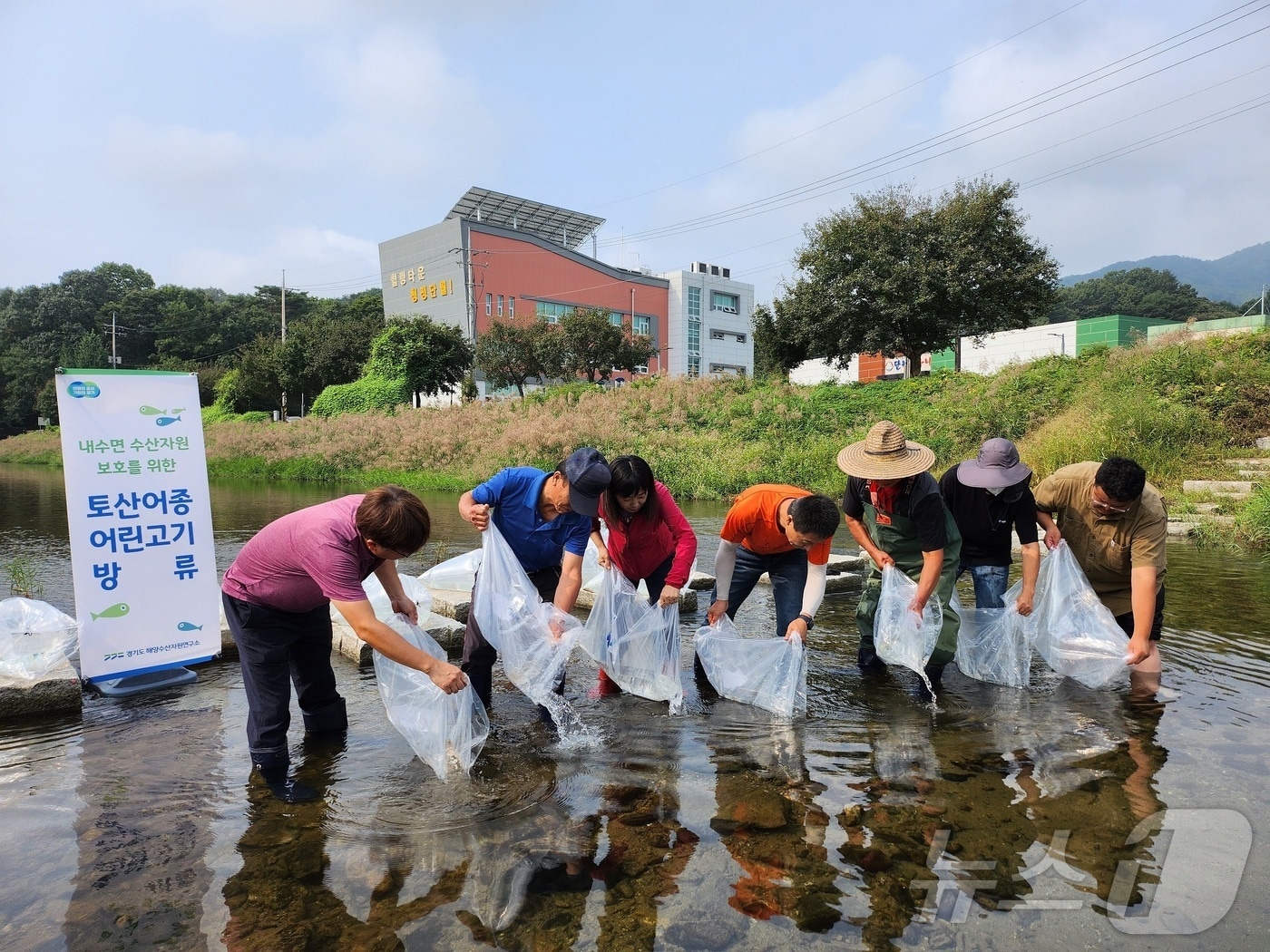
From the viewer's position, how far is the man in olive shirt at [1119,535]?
11.6 ft

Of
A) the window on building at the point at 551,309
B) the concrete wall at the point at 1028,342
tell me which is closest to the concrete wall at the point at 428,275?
the window on building at the point at 551,309

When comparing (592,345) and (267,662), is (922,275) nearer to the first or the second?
(592,345)

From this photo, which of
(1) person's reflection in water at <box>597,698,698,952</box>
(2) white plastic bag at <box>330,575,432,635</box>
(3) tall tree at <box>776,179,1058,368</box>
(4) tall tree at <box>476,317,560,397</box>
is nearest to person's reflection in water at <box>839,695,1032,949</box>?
(1) person's reflection in water at <box>597,698,698,952</box>

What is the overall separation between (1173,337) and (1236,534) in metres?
8.61

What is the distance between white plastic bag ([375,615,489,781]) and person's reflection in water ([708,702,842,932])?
1.00 meters

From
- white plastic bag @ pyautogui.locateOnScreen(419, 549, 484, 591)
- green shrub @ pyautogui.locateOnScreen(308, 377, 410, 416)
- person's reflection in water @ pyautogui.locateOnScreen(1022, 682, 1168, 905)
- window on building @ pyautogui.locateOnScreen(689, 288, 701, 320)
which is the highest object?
window on building @ pyautogui.locateOnScreen(689, 288, 701, 320)

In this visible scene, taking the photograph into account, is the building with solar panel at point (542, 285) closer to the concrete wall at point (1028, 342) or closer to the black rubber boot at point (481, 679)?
the concrete wall at point (1028, 342)

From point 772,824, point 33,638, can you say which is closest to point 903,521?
point 772,824

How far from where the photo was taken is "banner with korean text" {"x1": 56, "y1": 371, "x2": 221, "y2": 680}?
12.3 ft

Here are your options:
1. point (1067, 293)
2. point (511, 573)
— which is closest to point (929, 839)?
point (511, 573)

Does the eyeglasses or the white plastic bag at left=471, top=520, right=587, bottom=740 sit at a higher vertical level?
the eyeglasses

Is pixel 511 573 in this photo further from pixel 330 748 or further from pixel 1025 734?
pixel 1025 734

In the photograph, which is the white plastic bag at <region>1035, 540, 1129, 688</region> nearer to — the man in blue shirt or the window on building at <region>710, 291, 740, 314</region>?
the man in blue shirt

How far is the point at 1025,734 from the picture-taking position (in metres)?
3.53
